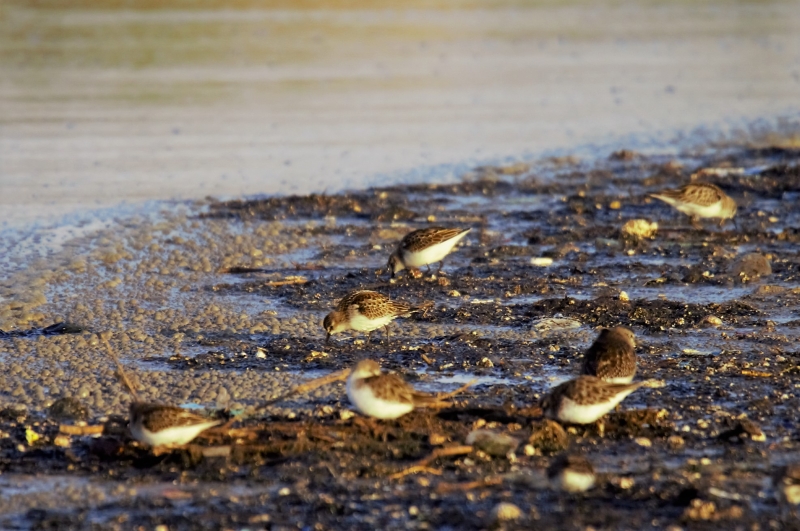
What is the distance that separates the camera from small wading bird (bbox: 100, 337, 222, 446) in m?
6.25

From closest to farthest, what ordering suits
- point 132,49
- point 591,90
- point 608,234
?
point 608,234 < point 591,90 < point 132,49

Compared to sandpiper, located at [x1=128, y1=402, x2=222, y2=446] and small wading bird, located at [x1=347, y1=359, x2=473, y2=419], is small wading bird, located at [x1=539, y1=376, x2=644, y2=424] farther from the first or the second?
sandpiper, located at [x1=128, y1=402, x2=222, y2=446]

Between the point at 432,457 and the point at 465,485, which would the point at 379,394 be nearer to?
the point at 432,457

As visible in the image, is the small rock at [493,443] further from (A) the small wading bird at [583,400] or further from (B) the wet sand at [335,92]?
(B) the wet sand at [335,92]

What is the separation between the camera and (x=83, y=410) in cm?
730

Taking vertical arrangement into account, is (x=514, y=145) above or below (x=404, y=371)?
above

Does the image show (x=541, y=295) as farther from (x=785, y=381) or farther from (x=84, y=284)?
(x=84, y=284)

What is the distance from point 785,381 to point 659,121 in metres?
12.9

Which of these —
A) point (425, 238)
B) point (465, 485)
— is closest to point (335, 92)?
point (425, 238)

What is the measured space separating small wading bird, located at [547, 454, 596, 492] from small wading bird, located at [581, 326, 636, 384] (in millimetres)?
1306

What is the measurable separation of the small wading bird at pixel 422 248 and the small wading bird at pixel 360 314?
1.59m

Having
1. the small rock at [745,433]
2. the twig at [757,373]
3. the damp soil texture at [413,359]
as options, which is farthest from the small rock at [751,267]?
the small rock at [745,433]

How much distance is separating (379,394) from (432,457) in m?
0.50

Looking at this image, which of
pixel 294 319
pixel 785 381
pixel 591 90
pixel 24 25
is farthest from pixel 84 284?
pixel 24 25
